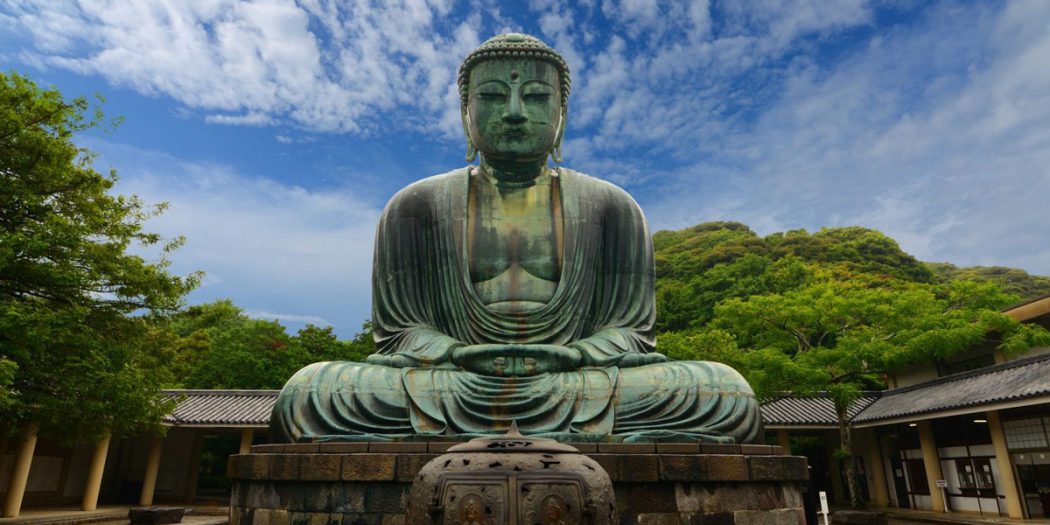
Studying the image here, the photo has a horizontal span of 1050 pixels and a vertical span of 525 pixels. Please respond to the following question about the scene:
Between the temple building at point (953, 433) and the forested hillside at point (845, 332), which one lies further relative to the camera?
the forested hillside at point (845, 332)

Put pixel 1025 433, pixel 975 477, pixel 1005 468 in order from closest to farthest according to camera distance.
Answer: pixel 1025 433
pixel 1005 468
pixel 975 477

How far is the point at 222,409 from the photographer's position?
72.3 feet

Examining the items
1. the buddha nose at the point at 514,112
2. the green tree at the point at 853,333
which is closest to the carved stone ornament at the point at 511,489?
the buddha nose at the point at 514,112

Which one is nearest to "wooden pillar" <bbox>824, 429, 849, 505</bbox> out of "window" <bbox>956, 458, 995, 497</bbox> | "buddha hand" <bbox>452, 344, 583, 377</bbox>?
"window" <bbox>956, 458, 995, 497</bbox>

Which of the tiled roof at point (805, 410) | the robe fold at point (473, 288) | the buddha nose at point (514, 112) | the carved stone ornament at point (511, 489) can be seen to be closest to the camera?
the carved stone ornament at point (511, 489)

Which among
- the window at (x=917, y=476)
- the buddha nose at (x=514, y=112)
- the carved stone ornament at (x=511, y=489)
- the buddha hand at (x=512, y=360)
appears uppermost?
the buddha nose at (x=514, y=112)

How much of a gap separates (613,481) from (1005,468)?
16270mm

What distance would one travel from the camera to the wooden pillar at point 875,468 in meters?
22.4

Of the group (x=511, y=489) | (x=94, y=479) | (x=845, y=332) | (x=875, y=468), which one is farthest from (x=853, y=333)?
(x=94, y=479)

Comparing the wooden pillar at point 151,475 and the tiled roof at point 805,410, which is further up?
the tiled roof at point 805,410

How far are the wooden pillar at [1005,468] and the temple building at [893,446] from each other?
2 cm

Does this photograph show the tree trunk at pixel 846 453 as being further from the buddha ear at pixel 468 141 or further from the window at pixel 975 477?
the buddha ear at pixel 468 141

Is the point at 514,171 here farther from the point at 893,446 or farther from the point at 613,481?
the point at 893,446

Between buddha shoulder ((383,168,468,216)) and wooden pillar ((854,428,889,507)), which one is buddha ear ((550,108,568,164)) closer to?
buddha shoulder ((383,168,468,216))
